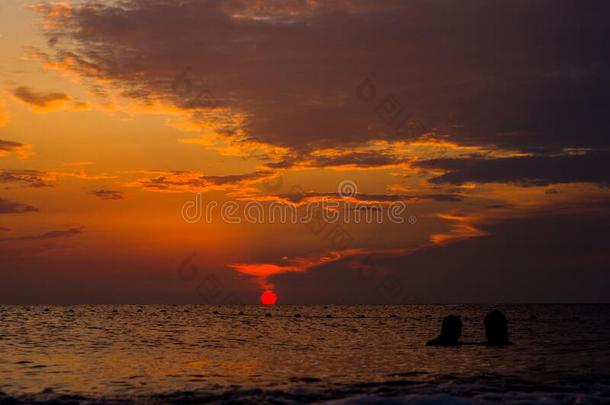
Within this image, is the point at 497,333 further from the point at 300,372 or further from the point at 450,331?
the point at 300,372

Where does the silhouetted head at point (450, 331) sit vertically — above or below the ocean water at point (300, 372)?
above

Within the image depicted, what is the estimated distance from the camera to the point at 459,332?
→ 65438 mm

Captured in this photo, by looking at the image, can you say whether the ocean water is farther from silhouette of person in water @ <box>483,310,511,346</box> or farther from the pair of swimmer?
the pair of swimmer

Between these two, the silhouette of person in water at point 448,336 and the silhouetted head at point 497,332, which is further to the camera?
the silhouetted head at point 497,332

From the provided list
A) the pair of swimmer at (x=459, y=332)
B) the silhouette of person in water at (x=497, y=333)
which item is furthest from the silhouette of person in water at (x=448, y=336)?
the silhouette of person in water at (x=497, y=333)

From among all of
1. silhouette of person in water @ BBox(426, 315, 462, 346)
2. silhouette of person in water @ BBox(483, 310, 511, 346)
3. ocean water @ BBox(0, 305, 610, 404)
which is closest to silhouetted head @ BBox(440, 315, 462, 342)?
silhouette of person in water @ BBox(426, 315, 462, 346)

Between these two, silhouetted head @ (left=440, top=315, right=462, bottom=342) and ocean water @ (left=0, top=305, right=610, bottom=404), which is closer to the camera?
ocean water @ (left=0, top=305, right=610, bottom=404)

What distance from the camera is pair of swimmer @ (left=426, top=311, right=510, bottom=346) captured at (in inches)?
2530

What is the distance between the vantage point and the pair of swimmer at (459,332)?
64250mm

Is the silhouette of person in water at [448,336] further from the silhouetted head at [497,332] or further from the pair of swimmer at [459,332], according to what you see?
the silhouetted head at [497,332]

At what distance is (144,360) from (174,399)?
17317 mm

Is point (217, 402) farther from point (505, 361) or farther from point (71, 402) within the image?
point (505, 361)

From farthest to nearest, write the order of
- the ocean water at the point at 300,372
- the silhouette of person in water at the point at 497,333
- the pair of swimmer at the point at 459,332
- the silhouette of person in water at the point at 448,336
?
1. the silhouette of person in water at the point at 497,333
2. the pair of swimmer at the point at 459,332
3. the silhouette of person in water at the point at 448,336
4. the ocean water at the point at 300,372

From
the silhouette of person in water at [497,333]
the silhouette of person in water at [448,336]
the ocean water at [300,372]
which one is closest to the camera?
the ocean water at [300,372]
